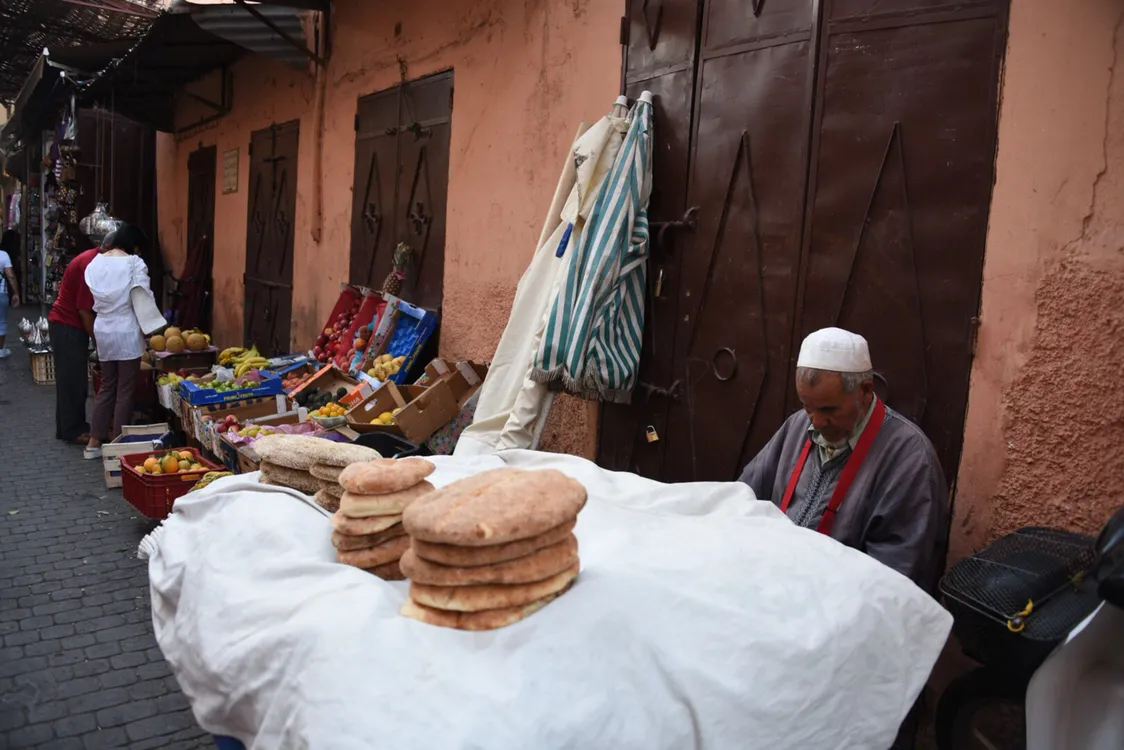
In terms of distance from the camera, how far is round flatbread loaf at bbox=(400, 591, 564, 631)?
1474 millimetres

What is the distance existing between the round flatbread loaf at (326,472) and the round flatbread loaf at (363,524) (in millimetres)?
447

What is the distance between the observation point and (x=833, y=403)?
2.62 m

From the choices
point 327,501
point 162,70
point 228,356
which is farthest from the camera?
point 162,70

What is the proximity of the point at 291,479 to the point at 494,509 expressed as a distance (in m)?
1.15

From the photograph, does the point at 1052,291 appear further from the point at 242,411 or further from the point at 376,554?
the point at 242,411

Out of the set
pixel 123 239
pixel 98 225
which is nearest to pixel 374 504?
pixel 123 239

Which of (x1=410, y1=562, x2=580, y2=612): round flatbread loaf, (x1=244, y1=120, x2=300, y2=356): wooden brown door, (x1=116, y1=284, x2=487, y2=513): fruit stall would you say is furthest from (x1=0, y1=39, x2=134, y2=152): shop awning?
(x1=410, y1=562, x2=580, y2=612): round flatbread loaf

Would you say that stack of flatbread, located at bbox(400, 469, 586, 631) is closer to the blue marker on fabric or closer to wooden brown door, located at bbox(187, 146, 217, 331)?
the blue marker on fabric

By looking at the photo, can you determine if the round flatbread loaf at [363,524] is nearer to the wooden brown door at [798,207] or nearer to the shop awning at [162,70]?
the wooden brown door at [798,207]

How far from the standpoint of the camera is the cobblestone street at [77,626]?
3145 mm

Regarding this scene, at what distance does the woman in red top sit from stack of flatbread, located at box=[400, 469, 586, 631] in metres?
6.88

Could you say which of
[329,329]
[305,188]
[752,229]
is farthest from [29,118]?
[752,229]

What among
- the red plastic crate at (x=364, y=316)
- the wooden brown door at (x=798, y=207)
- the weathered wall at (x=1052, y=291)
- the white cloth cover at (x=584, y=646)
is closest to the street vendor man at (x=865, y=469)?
the weathered wall at (x=1052, y=291)

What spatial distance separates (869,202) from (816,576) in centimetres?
206
